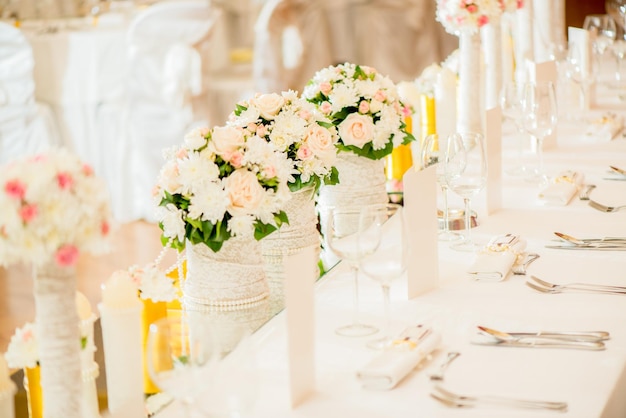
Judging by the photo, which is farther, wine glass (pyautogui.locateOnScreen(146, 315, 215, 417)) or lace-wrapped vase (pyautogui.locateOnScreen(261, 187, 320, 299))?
lace-wrapped vase (pyautogui.locateOnScreen(261, 187, 320, 299))

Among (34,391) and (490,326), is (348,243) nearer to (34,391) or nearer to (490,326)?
(490,326)

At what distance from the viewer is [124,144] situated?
587 cm

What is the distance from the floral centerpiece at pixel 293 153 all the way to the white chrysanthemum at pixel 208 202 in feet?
0.77

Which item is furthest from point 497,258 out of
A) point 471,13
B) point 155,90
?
point 155,90

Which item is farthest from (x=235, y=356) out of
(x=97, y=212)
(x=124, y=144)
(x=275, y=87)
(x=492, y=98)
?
(x=275, y=87)

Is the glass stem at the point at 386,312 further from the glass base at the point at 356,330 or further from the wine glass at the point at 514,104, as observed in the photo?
the wine glass at the point at 514,104

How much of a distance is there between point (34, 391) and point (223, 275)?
0.39 metres

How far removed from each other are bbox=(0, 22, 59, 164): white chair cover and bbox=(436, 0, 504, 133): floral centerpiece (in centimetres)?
300

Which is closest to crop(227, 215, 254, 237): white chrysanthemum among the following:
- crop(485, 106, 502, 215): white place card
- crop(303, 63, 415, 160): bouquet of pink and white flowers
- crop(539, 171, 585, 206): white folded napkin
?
crop(303, 63, 415, 160): bouquet of pink and white flowers

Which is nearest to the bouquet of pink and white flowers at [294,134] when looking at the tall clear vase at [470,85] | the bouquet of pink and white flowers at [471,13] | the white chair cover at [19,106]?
the bouquet of pink and white flowers at [471,13]

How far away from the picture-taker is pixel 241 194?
5.82ft

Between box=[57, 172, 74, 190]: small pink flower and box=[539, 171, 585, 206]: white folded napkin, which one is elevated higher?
box=[57, 172, 74, 190]: small pink flower

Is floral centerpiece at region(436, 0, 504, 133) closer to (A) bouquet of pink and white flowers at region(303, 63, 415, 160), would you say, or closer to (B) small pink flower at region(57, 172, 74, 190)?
(A) bouquet of pink and white flowers at region(303, 63, 415, 160)

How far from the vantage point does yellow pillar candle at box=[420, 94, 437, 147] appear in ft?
11.0
